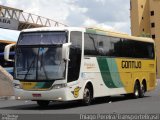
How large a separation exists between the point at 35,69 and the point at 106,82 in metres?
4.55

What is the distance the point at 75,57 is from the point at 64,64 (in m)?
0.87

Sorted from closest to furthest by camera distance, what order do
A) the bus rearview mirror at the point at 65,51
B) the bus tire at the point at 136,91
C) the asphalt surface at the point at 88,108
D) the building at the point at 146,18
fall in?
the asphalt surface at the point at 88,108 → the bus rearview mirror at the point at 65,51 → the bus tire at the point at 136,91 → the building at the point at 146,18

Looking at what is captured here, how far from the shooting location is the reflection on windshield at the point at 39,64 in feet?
60.3

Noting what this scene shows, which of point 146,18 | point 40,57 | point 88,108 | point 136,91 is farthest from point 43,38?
point 146,18

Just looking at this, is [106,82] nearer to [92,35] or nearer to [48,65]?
[92,35]

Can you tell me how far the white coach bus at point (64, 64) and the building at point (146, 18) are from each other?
76666mm

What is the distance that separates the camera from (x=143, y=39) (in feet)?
88.5

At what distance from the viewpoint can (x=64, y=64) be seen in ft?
60.4

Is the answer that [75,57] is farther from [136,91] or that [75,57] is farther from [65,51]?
[136,91]

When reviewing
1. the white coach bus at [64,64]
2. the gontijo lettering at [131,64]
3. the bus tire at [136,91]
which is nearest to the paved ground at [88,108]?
the white coach bus at [64,64]

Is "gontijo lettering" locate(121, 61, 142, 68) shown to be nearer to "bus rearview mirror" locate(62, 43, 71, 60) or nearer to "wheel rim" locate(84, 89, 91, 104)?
"wheel rim" locate(84, 89, 91, 104)

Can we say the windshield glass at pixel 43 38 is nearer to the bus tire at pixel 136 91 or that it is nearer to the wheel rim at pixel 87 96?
the wheel rim at pixel 87 96

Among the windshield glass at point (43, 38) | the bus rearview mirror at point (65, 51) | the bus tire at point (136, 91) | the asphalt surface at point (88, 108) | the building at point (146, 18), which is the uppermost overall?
the building at point (146, 18)

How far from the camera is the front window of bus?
1842 centimetres
